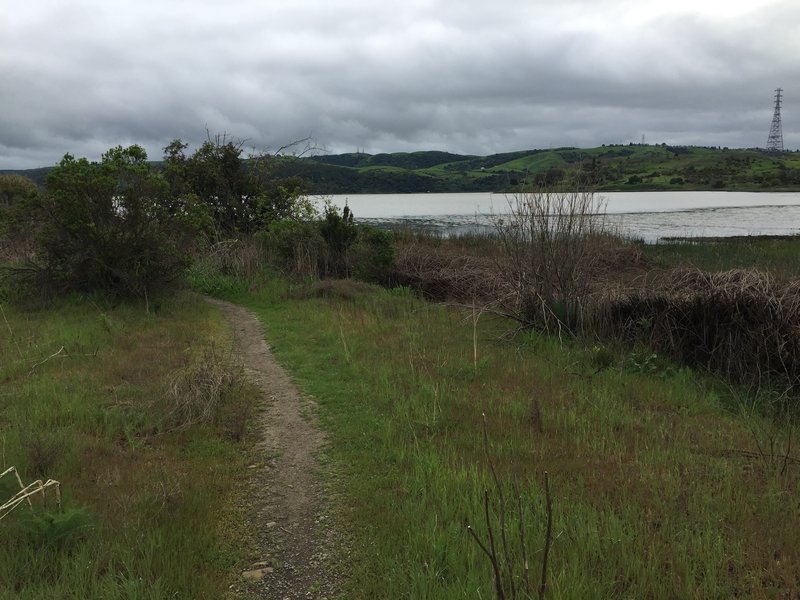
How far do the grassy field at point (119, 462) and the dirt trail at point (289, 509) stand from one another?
0.19 metres

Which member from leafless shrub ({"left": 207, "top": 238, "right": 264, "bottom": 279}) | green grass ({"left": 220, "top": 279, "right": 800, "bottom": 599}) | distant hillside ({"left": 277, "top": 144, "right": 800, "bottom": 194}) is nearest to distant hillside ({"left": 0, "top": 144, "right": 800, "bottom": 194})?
distant hillside ({"left": 277, "top": 144, "right": 800, "bottom": 194})

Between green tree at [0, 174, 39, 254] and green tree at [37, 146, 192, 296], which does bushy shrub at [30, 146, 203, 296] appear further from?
green tree at [0, 174, 39, 254]

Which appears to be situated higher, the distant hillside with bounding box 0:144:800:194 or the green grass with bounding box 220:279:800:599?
the distant hillside with bounding box 0:144:800:194

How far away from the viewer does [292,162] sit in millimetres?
24703

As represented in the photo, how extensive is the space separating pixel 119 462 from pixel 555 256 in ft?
27.3

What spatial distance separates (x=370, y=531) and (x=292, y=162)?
2265 cm

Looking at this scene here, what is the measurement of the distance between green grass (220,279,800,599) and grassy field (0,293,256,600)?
3.35 feet

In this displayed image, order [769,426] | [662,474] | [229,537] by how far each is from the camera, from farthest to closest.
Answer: [769,426] → [662,474] → [229,537]

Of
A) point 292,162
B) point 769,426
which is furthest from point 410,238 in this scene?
point 769,426

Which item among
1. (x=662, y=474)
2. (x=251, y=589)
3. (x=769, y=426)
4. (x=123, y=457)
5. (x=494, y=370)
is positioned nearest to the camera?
(x=251, y=589)

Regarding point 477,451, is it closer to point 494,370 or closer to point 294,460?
point 294,460

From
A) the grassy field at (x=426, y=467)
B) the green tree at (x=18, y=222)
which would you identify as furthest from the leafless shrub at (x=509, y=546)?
the green tree at (x=18, y=222)

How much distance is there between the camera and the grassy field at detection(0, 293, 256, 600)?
338cm

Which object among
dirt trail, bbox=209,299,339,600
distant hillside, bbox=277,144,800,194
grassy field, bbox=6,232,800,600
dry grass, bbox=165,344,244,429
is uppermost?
distant hillside, bbox=277,144,800,194
